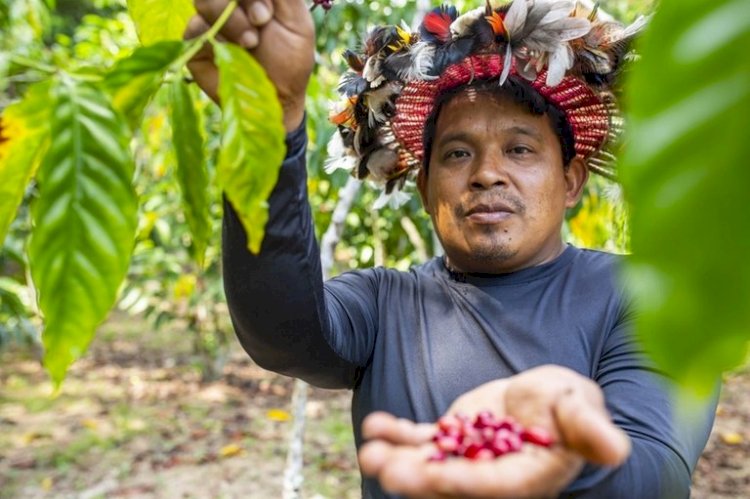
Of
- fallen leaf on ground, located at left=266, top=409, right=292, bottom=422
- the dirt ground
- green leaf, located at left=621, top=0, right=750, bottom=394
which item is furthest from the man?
fallen leaf on ground, located at left=266, top=409, right=292, bottom=422

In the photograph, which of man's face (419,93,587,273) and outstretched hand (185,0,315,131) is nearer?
outstretched hand (185,0,315,131)

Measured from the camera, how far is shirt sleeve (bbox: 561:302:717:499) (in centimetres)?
92

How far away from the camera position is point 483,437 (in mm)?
680

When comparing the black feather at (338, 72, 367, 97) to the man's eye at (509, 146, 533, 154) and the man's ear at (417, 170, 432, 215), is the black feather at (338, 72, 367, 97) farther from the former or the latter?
the man's eye at (509, 146, 533, 154)

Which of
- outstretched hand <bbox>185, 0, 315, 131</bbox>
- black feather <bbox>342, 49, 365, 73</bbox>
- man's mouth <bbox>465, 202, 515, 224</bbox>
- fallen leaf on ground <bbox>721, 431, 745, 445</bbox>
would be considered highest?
black feather <bbox>342, 49, 365, 73</bbox>

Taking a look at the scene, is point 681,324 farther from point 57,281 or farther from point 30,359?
point 30,359

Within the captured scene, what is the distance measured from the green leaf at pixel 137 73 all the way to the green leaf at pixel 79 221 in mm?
26

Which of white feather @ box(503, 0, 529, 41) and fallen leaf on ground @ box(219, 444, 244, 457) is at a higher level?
white feather @ box(503, 0, 529, 41)

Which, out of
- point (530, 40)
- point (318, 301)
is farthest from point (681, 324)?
point (530, 40)

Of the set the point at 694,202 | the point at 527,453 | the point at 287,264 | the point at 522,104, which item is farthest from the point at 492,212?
the point at 694,202

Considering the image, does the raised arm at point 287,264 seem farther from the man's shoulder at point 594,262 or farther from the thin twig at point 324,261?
the thin twig at point 324,261

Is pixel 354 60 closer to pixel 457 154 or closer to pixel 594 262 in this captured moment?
pixel 457 154

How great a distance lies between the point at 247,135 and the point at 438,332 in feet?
2.85

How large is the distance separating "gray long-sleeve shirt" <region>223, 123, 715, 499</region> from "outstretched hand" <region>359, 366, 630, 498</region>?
12.7 inches
